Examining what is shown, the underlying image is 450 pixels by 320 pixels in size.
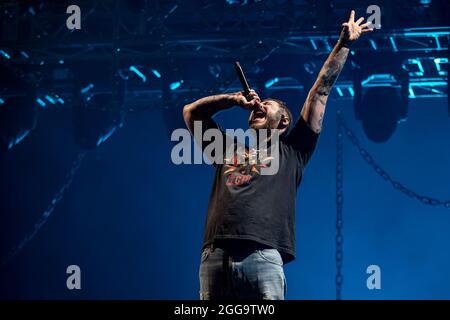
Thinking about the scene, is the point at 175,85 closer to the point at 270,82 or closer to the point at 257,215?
the point at 270,82

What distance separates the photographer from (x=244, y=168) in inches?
111

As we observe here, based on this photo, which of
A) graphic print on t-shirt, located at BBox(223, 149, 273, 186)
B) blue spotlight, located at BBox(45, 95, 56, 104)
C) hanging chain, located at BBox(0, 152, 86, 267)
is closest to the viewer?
graphic print on t-shirt, located at BBox(223, 149, 273, 186)

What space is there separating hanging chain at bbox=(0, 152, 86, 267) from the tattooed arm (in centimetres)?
404

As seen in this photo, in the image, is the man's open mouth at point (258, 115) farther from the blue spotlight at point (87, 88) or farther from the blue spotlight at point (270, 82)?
the blue spotlight at point (87, 88)

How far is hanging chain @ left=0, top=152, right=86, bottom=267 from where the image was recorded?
6648mm

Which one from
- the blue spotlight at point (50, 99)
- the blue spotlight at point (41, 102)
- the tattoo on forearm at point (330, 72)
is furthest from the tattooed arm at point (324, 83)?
the blue spotlight at point (41, 102)

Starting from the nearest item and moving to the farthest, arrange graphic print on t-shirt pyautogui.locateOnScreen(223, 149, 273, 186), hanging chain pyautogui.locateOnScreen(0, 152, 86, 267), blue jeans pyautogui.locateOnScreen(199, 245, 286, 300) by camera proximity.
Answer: blue jeans pyautogui.locateOnScreen(199, 245, 286, 300) → graphic print on t-shirt pyautogui.locateOnScreen(223, 149, 273, 186) → hanging chain pyautogui.locateOnScreen(0, 152, 86, 267)

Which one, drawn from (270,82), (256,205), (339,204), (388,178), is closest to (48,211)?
(270,82)

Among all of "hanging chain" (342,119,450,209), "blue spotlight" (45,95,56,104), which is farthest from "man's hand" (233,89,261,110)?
"blue spotlight" (45,95,56,104)

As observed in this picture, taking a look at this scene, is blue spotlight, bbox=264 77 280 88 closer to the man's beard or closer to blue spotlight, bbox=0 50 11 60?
blue spotlight, bbox=0 50 11 60

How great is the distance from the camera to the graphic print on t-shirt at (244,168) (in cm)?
276

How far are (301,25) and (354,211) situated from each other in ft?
5.61

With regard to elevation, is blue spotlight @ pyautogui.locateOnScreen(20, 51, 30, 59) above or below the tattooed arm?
above
